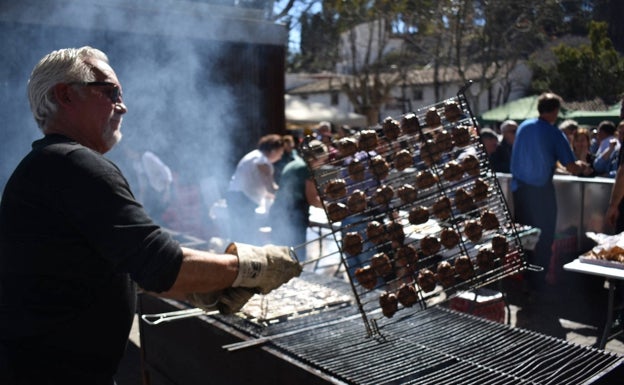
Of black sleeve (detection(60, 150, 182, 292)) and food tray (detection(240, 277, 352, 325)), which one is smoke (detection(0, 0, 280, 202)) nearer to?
food tray (detection(240, 277, 352, 325))

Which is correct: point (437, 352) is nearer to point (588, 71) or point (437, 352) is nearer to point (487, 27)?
point (487, 27)

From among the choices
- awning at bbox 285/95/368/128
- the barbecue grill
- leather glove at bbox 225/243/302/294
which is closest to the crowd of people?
the barbecue grill

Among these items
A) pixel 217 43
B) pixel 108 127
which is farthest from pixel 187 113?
pixel 108 127

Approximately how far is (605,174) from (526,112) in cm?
1364

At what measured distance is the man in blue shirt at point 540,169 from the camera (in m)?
6.31

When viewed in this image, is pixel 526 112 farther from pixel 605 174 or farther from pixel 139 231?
pixel 139 231

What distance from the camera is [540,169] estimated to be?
6.44 metres

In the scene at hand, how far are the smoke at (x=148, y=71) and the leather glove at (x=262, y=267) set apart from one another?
5163mm

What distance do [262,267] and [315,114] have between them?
22.9 m

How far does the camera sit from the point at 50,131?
6.66ft

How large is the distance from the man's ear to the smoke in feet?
16.6

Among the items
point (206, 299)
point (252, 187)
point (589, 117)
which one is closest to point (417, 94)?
point (589, 117)

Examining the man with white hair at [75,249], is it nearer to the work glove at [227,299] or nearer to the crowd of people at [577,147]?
the work glove at [227,299]

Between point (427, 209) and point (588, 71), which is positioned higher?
point (588, 71)
